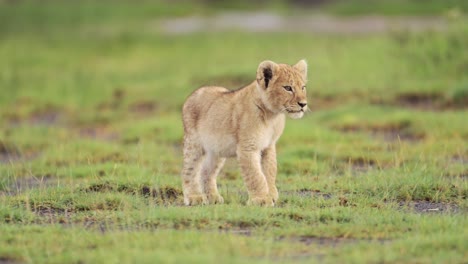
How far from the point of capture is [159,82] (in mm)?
18625

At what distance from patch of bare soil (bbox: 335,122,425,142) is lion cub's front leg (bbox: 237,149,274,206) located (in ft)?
16.2

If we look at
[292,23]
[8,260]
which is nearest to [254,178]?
[8,260]

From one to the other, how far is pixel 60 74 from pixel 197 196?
11965 millimetres

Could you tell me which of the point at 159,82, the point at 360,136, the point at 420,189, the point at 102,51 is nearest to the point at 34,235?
the point at 420,189

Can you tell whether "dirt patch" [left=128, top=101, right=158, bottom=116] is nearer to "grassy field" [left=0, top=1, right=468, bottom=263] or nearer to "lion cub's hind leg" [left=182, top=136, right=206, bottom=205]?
"grassy field" [left=0, top=1, right=468, bottom=263]

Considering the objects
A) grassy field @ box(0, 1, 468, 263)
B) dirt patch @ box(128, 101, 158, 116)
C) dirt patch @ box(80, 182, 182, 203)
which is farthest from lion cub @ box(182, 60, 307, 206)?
dirt patch @ box(128, 101, 158, 116)

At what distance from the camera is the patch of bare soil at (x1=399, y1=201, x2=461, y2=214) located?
8352mm

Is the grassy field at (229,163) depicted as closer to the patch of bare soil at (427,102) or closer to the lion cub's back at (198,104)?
the patch of bare soil at (427,102)

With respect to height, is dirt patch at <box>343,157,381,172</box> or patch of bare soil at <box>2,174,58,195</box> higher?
patch of bare soil at <box>2,174,58,195</box>

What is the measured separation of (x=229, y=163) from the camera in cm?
1198

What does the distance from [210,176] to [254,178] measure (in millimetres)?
769

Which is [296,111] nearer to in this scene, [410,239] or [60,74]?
[410,239]

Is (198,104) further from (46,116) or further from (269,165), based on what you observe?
(46,116)

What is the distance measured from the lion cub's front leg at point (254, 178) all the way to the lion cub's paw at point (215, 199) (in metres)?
0.49
